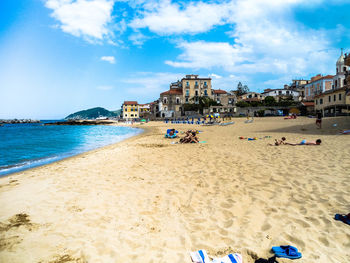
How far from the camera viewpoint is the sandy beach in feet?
9.84

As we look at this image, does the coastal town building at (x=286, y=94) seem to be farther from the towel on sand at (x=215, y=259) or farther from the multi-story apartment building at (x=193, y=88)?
the towel on sand at (x=215, y=259)

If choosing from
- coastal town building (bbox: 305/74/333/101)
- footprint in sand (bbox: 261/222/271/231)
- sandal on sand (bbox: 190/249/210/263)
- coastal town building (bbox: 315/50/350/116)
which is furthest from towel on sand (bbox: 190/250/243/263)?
coastal town building (bbox: 305/74/333/101)

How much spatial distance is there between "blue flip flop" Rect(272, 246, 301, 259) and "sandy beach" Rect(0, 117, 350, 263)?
0.10 meters

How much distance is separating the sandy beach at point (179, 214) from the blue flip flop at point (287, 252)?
0.10 metres

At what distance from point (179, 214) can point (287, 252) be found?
1960 millimetres

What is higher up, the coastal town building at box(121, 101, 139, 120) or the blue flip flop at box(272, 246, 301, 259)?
the coastal town building at box(121, 101, 139, 120)

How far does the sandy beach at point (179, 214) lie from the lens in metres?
3.00

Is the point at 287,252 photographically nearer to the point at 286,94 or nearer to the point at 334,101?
the point at 334,101

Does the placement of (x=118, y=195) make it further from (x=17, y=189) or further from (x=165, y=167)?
(x=17, y=189)

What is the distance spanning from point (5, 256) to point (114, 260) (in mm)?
1714

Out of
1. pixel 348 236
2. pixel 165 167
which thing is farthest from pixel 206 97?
pixel 348 236

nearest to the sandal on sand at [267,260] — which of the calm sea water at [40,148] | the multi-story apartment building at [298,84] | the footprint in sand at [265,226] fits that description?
the footprint in sand at [265,226]

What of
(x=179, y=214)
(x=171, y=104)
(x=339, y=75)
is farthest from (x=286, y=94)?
(x=179, y=214)

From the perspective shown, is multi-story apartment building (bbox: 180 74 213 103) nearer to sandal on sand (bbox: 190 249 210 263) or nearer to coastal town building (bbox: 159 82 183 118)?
coastal town building (bbox: 159 82 183 118)
